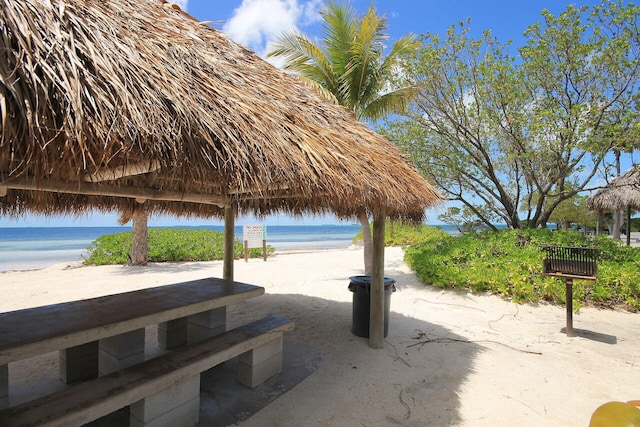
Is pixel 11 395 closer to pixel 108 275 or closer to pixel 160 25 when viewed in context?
pixel 160 25

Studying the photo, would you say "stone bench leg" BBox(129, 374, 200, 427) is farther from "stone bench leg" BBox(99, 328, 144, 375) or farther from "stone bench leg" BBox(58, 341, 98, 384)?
"stone bench leg" BBox(58, 341, 98, 384)

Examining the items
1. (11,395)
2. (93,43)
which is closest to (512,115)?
(93,43)

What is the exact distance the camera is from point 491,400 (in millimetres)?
3068

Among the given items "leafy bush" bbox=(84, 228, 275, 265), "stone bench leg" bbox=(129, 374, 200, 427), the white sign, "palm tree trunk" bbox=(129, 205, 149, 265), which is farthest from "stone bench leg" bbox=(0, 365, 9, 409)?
"leafy bush" bbox=(84, 228, 275, 265)

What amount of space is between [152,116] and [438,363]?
3.84 m

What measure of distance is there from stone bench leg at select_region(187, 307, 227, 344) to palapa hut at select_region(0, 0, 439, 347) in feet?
4.45

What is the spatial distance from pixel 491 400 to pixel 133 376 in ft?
10.2

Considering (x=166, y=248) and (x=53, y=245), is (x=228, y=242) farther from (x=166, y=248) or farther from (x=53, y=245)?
(x=53, y=245)

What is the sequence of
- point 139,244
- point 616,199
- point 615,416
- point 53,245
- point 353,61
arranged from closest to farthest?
point 615,416
point 353,61
point 139,244
point 616,199
point 53,245

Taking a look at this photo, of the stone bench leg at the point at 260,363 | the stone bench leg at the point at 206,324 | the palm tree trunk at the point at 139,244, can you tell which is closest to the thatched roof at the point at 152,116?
the stone bench leg at the point at 206,324

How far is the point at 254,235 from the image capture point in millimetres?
11641

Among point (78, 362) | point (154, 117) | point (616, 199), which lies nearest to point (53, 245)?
point (78, 362)

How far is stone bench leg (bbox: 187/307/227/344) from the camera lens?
11.5 ft

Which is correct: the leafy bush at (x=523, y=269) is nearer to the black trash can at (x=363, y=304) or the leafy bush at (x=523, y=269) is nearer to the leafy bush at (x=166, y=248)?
the black trash can at (x=363, y=304)
